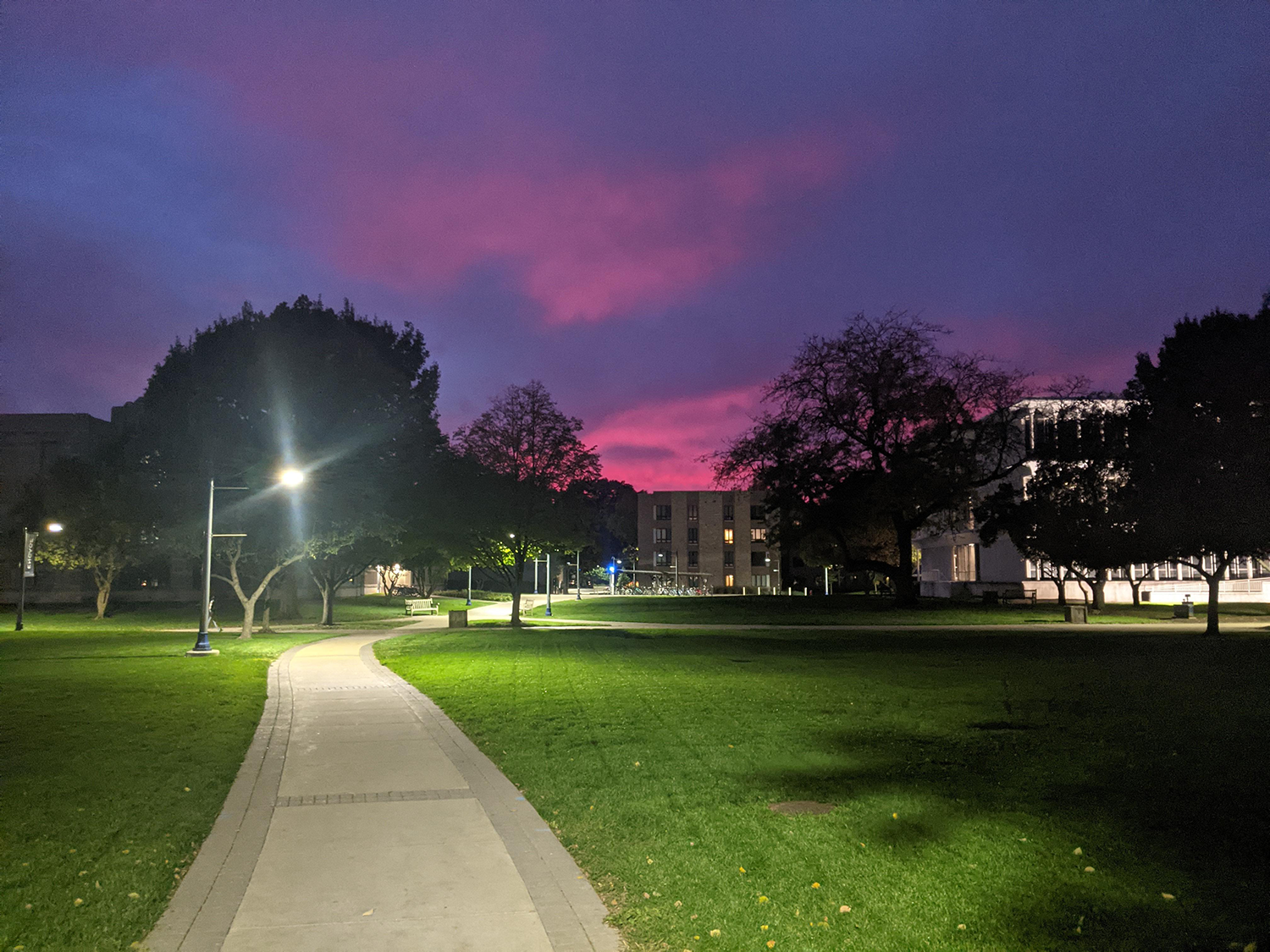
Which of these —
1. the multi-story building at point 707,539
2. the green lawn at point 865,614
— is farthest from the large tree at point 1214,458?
the multi-story building at point 707,539

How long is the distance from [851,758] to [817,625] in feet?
105

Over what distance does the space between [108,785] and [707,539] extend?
122m

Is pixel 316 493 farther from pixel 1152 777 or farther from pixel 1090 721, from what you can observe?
pixel 1152 777

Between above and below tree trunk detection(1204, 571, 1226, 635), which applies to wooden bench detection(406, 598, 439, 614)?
below

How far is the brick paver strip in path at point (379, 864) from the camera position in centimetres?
509

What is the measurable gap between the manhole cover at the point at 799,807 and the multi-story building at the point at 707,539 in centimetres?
11985

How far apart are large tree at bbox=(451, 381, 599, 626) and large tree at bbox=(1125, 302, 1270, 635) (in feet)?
67.6

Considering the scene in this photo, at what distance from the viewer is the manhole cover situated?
7633 millimetres

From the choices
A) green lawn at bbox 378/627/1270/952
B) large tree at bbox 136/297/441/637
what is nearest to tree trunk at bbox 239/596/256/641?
large tree at bbox 136/297/441/637

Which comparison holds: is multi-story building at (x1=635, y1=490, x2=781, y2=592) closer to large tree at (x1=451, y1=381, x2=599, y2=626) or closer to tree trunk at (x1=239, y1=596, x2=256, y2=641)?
large tree at (x1=451, y1=381, x2=599, y2=626)

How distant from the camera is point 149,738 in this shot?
11.5 metres

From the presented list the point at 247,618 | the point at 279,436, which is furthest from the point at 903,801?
the point at 279,436

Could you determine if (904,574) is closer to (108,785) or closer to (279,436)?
(279,436)

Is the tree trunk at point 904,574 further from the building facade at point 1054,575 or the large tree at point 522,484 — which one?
the large tree at point 522,484
